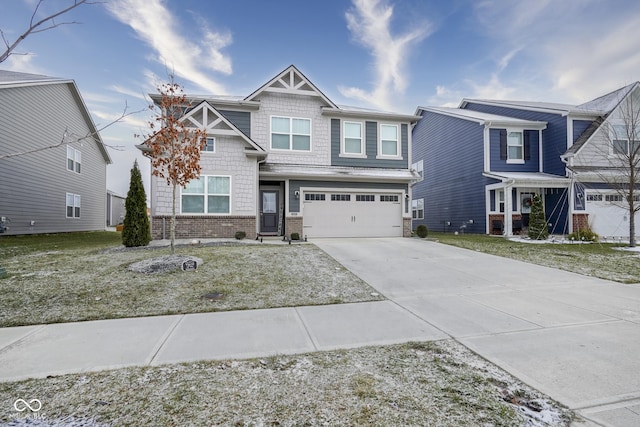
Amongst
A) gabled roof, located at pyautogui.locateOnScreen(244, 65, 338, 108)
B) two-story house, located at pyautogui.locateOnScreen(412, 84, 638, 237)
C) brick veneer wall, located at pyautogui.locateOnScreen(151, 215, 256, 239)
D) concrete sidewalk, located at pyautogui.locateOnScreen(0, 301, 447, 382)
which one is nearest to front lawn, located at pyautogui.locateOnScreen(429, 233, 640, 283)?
two-story house, located at pyautogui.locateOnScreen(412, 84, 638, 237)

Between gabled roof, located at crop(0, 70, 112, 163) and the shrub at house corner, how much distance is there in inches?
101

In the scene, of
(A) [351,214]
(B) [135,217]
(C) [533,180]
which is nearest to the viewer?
(B) [135,217]

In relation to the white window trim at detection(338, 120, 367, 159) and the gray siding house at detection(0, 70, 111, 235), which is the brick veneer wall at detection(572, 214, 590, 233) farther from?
the gray siding house at detection(0, 70, 111, 235)

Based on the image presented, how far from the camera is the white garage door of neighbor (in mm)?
14188

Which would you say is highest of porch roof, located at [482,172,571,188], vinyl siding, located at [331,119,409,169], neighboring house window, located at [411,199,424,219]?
vinyl siding, located at [331,119,409,169]

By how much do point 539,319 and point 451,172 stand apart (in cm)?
1746

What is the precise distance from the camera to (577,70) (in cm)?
1563

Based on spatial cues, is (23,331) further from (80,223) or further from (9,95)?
(80,223)

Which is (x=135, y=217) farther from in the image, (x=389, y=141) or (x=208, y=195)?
(x=389, y=141)

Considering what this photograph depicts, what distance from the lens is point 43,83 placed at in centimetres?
1570

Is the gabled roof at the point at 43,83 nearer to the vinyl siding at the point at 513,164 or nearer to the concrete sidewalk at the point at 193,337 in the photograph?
A: the concrete sidewalk at the point at 193,337

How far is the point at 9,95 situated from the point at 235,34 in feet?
35.9

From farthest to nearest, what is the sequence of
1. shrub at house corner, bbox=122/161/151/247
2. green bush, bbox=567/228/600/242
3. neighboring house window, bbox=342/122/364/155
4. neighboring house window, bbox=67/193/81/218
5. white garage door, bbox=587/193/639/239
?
neighboring house window, bbox=67/193/81/218 < white garage door, bbox=587/193/639/239 < neighboring house window, bbox=342/122/364/155 < green bush, bbox=567/228/600/242 < shrub at house corner, bbox=122/161/151/247

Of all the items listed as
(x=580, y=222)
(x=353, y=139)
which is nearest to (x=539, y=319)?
(x=353, y=139)
